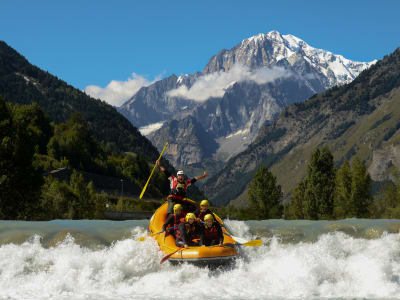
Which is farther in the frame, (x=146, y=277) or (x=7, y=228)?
(x=7, y=228)

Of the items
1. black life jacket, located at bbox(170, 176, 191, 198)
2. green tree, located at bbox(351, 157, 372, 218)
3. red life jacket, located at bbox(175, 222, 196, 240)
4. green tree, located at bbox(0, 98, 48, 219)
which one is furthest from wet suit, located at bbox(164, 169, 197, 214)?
green tree, located at bbox(351, 157, 372, 218)

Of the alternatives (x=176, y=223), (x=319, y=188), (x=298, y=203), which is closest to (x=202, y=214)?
(x=176, y=223)

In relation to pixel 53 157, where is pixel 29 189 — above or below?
below

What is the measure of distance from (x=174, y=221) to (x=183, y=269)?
3.46 metres

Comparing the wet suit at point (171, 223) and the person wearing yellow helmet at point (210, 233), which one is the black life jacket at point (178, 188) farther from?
the person wearing yellow helmet at point (210, 233)

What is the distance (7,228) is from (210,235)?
13329 mm

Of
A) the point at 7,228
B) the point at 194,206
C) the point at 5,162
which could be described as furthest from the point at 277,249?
the point at 5,162

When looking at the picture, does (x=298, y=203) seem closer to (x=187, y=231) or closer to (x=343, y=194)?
(x=343, y=194)

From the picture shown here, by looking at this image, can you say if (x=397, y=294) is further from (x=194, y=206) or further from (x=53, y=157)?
(x=53, y=157)

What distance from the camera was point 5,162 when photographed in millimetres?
48625

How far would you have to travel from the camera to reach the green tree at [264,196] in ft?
363

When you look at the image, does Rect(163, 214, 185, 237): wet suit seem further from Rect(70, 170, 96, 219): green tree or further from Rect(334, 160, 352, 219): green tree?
Rect(334, 160, 352, 219): green tree

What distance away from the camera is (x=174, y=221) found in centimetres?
2545

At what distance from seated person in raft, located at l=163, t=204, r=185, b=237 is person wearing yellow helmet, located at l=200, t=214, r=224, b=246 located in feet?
4.31
